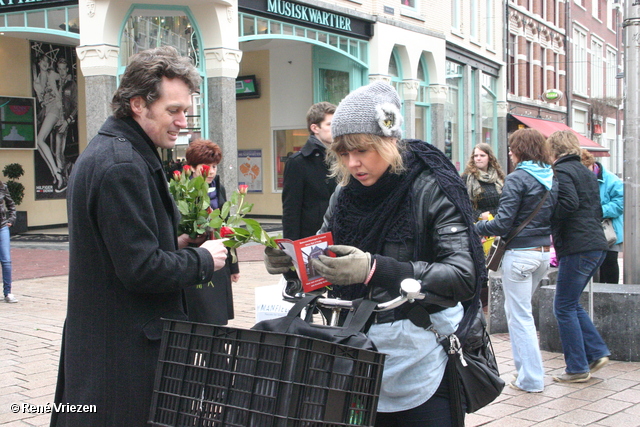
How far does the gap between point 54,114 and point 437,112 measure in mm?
11054

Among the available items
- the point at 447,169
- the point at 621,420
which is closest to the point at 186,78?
the point at 447,169

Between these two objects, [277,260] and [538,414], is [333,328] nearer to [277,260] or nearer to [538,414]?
Answer: [277,260]

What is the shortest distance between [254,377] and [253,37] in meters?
13.3

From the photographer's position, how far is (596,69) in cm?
4019

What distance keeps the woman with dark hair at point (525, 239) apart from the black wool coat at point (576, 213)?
0.14m

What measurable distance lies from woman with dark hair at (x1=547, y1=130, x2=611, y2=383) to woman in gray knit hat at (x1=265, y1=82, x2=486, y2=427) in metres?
3.08

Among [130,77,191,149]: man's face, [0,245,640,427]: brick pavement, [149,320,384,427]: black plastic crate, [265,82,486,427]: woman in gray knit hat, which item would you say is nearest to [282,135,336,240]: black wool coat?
[0,245,640,427]: brick pavement

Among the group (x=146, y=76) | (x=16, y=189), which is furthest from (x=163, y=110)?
(x=16, y=189)

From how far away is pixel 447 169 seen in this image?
8.14ft

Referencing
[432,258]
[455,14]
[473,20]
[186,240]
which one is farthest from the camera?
[473,20]

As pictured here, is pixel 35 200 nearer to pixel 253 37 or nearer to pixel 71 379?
pixel 253 37

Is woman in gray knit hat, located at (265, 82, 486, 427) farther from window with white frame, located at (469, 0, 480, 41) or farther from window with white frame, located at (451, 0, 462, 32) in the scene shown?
window with white frame, located at (469, 0, 480, 41)

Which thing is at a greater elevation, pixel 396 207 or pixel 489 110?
pixel 489 110

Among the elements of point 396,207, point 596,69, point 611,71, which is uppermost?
point 611,71
